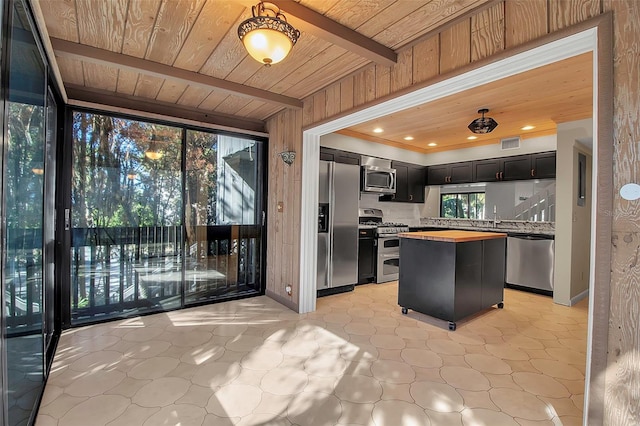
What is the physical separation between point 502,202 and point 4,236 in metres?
6.15

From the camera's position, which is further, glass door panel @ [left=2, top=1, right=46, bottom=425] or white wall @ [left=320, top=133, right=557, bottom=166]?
white wall @ [left=320, top=133, right=557, bottom=166]

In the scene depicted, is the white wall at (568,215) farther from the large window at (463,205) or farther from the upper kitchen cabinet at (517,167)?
the large window at (463,205)

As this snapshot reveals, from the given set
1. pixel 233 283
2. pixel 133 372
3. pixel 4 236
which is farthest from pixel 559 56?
pixel 233 283

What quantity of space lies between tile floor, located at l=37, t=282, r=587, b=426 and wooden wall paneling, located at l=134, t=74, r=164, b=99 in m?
2.53

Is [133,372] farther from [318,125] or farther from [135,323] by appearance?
[318,125]

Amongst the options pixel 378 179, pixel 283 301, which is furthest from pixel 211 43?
pixel 378 179

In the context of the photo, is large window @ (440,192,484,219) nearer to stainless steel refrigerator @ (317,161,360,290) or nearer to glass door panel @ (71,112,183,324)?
stainless steel refrigerator @ (317,161,360,290)

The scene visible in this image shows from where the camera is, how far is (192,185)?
3820 mm

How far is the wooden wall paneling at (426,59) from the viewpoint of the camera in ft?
7.10

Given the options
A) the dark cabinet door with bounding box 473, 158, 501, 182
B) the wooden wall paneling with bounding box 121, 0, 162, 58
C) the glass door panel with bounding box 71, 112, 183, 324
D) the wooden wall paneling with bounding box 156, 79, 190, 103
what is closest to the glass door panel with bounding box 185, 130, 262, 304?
the glass door panel with bounding box 71, 112, 183, 324

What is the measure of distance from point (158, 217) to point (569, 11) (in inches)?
156

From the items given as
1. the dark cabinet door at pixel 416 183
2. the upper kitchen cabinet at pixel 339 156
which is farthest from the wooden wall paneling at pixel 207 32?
the dark cabinet door at pixel 416 183

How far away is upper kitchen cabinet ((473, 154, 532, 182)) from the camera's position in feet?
16.2

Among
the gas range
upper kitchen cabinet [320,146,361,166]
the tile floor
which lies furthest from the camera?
the gas range
